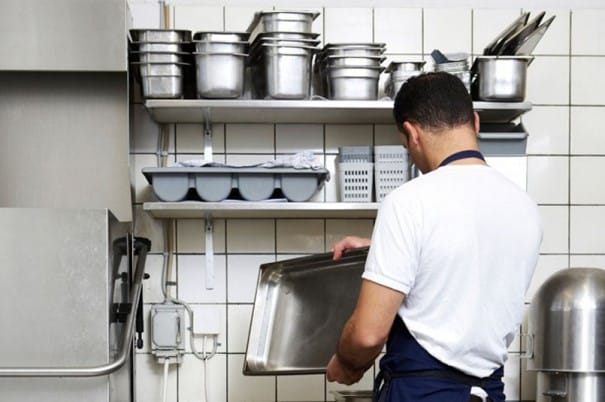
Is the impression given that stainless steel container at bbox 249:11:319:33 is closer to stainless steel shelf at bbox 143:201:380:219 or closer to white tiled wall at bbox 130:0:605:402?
white tiled wall at bbox 130:0:605:402

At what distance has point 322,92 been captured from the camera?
9.48ft

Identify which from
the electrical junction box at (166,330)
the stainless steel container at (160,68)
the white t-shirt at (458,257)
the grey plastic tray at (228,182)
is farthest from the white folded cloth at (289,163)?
the white t-shirt at (458,257)

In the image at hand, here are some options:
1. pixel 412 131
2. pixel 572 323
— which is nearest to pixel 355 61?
pixel 412 131

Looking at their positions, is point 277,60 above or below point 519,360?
above

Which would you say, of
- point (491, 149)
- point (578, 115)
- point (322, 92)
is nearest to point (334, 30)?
point (322, 92)

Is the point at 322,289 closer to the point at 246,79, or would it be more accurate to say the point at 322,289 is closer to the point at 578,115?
the point at 246,79

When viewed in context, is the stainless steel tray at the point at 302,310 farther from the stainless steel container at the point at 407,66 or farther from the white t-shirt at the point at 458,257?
the white t-shirt at the point at 458,257

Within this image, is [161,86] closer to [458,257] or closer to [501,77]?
[501,77]

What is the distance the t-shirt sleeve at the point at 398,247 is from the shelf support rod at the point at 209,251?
1127mm

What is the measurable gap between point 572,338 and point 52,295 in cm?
135

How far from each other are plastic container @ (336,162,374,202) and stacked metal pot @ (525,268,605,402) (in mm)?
579

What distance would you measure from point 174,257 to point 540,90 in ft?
4.25

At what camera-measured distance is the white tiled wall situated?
290cm

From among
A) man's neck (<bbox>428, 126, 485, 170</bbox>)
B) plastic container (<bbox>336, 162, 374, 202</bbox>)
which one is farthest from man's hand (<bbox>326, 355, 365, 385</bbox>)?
plastic container (<bbox>336, 162, 374, 202</bbox>)
